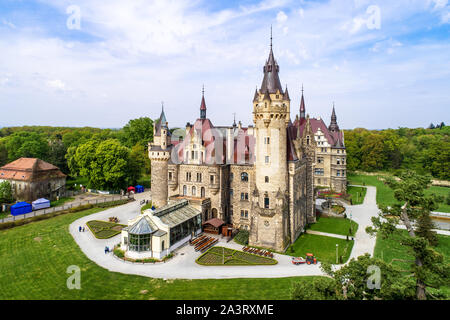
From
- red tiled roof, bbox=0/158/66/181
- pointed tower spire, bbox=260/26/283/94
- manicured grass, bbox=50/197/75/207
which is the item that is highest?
pointed tower spire, bbox=260/26/283/94

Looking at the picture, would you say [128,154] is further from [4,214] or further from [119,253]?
[119,253]

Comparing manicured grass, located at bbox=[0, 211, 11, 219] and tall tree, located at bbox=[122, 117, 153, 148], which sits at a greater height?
tall tree, located at bbox=[122, 117, 153, 148]

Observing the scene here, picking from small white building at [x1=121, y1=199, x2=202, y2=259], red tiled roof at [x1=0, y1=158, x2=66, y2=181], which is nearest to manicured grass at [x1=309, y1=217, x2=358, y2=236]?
small white building at [x1=121, y1=199, x2=202, y2=259]

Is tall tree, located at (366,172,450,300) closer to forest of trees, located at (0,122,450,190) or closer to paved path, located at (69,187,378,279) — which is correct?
paved path, located at (69,187,378,279)

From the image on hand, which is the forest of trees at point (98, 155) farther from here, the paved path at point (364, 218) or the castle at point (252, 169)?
the paved path at point (364, 218)

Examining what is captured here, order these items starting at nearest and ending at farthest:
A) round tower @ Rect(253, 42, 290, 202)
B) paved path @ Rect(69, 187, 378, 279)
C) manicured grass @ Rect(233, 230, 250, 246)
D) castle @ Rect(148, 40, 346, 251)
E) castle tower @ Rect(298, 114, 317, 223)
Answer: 1. paved path @ Rect(69, 187, 378, 279)
2. round tower @ Rect(253, 42, 290, 202)
3. castle @ Rect(148, 40, 346, 251)
4. manicured grass @ Rect(233, 230, 250, 246)
5. castle tower @ Rect(298, 114, 317, 223)

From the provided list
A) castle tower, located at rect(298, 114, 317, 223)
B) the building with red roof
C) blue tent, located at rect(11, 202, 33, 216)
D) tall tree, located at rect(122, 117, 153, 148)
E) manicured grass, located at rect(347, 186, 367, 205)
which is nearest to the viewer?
castle tower, located at rect(298, 114, 317, 223)

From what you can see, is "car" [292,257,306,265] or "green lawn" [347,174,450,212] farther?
"green lawn" [347,174,450,212]
